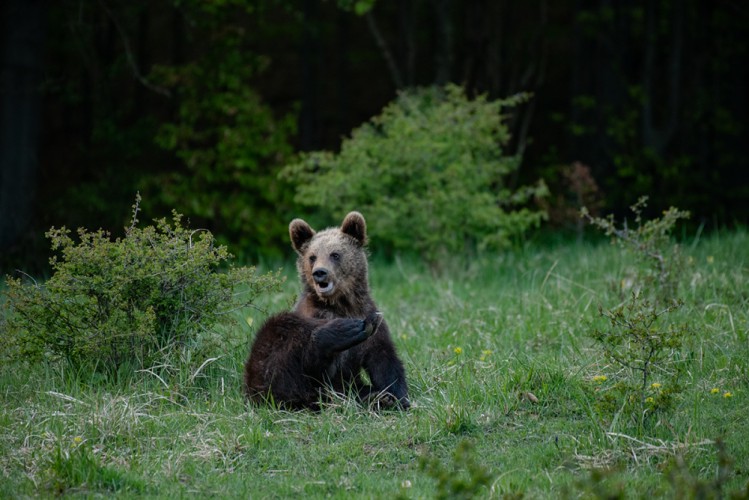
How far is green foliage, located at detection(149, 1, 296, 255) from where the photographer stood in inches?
617

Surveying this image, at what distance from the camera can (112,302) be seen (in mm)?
6758

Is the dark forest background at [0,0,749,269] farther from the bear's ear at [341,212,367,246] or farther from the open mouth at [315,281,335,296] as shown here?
the open mouth at [315,281,335,296]

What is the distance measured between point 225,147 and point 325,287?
9.51 metres

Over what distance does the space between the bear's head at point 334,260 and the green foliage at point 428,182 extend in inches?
182

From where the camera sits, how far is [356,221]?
7152mm

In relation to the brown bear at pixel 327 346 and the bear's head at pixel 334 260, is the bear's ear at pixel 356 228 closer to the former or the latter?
the bear's head at pixel 334 260

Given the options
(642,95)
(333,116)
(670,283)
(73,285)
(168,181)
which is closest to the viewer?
(73,285)

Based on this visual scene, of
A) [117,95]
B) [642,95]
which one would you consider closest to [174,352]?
[642,95]

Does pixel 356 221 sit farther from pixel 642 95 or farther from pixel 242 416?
pixel 642 95

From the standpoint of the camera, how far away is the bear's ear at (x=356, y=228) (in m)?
7.13

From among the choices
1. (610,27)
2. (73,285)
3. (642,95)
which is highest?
(610,27)

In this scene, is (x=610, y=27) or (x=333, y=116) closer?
(x=610, y=27)

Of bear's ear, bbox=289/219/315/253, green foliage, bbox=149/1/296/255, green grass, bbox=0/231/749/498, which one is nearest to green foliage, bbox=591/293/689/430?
green grass, bbox=0/231/749/498

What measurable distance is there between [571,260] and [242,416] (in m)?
6.22
